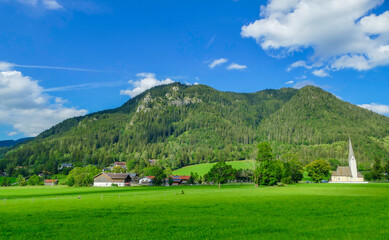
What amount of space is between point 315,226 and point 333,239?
4162 mm

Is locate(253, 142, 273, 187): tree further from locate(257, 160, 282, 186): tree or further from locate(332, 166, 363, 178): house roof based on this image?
locate(332, 166, 363, 178): house roof

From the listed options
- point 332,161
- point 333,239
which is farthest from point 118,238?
point 332,161

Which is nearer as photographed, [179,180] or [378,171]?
[378,171]

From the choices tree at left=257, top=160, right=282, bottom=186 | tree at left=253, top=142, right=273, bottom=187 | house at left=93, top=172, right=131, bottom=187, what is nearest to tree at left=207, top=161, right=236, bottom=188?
tree at left=253, top=142, right=273, bottom=187

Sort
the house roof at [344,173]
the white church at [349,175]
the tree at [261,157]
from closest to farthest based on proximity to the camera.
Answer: the tree at [261,157], the white church at [349,175], the house roof at [344,173]

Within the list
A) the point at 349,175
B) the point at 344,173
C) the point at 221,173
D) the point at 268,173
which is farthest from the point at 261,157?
the point at 349,175

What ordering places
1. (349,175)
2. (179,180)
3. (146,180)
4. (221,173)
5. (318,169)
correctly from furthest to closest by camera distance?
(179,180) < (146,180) < (349,175) < (318,169) < (221,173)

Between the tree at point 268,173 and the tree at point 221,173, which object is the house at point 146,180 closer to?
the tree at point 221,173

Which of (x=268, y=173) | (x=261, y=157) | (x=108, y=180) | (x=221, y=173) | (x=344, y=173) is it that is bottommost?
(x=344, y=173)

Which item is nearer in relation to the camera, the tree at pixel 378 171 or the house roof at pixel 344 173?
the tree at pixel 378 171

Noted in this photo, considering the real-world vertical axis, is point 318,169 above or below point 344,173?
above

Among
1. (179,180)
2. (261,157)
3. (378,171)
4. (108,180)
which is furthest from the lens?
(179,180)

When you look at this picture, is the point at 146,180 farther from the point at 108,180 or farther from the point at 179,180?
the point at 108,180

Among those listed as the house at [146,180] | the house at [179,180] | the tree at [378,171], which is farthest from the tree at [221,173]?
the tree at [378,171]
